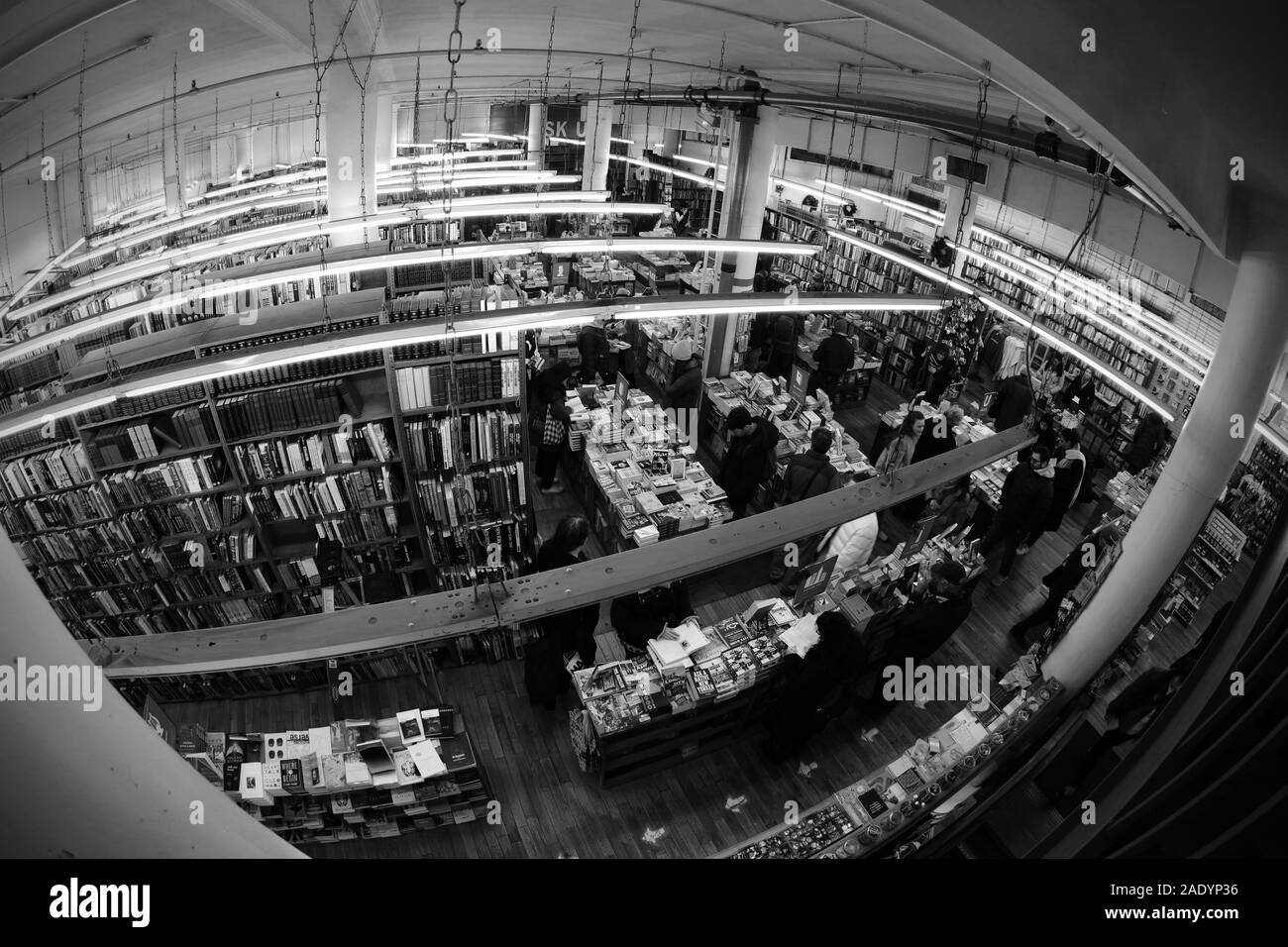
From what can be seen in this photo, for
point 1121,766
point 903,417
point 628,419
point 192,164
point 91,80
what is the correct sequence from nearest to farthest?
point 1121,766 → point 91,80 → point 628,419 → point 903,417 → point 192,164

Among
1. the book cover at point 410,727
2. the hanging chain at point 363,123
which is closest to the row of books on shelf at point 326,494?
the book cover at point 410,727

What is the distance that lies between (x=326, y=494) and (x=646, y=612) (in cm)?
307

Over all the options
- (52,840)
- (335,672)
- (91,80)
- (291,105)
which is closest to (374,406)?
(335,672)

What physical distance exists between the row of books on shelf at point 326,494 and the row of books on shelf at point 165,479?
1.18 ft

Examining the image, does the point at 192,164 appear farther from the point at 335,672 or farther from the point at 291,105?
the point at 335,672

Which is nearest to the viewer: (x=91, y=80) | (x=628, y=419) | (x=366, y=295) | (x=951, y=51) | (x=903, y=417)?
(x=951, y=51)

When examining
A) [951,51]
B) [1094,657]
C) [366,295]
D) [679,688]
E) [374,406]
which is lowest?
[679,688]

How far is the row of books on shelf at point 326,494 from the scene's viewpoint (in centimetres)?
571

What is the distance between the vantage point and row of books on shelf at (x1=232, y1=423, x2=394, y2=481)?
18.0ft

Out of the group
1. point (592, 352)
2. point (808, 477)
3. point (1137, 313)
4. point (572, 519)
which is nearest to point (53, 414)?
point (572, 519)

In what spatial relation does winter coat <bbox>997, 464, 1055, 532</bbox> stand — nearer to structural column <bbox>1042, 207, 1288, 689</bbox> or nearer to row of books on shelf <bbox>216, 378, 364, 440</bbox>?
structural column <bbox>1042, 207, 1288, 689</bbox>

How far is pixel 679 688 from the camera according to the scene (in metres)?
4.95

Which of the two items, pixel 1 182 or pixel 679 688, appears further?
pixel 1 182

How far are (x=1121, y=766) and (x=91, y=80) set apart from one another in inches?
341
